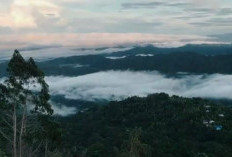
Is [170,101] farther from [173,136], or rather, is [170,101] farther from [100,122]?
[173,136]

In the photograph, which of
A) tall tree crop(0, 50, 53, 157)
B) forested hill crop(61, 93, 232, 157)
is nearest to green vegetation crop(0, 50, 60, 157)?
tall tree crop(0, 50, 53, 157)

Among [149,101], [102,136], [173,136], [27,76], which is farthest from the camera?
[149,101]

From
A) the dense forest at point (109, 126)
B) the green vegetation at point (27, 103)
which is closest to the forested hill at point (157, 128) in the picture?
the dense forest at point (109, 126)

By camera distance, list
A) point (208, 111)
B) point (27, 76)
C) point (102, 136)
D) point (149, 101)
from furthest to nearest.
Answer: point (149, 101)
point (208, 111)
point (102, 136)
point (27, 76)

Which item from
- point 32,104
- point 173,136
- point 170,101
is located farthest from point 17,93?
point 170,101

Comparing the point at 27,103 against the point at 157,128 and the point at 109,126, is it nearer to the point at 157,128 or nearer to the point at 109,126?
the point at 157,128

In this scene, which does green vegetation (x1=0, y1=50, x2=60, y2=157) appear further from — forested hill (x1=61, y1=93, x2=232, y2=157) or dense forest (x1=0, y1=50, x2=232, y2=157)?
forested hill (x1=61, y1=93, x2=232, y2=157)
